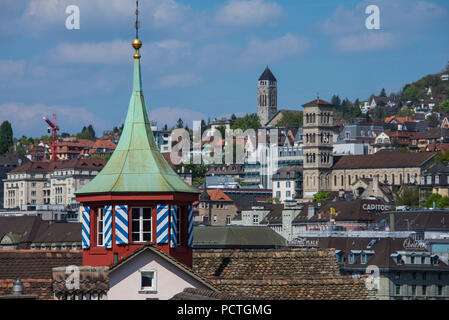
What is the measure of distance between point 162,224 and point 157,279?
252cm

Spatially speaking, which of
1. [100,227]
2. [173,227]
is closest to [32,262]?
[100,227]

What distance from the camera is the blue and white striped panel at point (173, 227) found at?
80.0 ft

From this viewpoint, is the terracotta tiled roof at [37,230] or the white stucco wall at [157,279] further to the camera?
the terracotta tiled roof at [37,230]

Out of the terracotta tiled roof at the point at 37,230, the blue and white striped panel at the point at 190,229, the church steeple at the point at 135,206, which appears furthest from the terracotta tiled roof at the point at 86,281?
the terracotta tiled roof at the point at 37,230

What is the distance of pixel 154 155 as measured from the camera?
25.3m

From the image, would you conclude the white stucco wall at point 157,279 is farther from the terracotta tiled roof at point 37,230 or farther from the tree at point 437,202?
the tree at point 437,202

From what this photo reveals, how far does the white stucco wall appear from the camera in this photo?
21.5 m

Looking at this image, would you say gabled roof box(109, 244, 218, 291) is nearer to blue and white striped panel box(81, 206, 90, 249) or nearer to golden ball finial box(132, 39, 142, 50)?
blue and white striped panel box(81, 206, 90, 249)

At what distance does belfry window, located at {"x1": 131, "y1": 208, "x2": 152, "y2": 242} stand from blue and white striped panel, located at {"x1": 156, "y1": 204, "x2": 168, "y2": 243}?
0.19 m

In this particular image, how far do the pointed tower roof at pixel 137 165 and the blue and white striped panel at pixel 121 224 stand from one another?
0.33m

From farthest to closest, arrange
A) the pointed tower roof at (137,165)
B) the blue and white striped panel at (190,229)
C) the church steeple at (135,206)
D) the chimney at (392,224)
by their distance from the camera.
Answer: the chimney at (392,224), the blue and white striped panel at (190,229), the pointed tower roof at (137,165), the church steeple at (135,206)

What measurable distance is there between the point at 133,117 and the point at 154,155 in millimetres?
877
